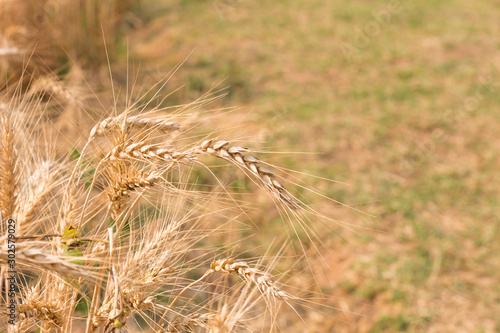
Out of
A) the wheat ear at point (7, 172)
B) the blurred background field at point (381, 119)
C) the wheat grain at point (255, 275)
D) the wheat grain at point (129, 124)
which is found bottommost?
the blurred background field at point (381, 119)

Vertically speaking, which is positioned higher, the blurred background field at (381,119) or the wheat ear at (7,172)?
the wheat ear at (7,172)

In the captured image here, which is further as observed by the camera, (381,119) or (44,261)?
(381,119)

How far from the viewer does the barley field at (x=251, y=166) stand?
0.81 metres

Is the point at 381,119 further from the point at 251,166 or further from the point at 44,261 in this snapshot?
the point at 44,261

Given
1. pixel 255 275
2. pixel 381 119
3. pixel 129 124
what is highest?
pixel 129 124

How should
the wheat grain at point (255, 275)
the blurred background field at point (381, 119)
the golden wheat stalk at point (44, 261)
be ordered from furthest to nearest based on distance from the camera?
the blurred background field at point (381, 119)
the wheat grain at point (255, 275)
the golden wheat stalk at point (44, 261)

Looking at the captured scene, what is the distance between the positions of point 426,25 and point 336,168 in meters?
2.88

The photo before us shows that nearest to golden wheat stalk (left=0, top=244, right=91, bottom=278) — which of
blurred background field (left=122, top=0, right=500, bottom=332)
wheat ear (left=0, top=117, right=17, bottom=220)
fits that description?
wheat ear (left=0, top=117, right=17, bottom=220)

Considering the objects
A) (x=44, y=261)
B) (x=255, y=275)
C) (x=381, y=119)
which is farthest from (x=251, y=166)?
(x=381, y=119)

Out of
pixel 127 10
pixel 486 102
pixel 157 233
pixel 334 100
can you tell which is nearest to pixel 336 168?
pixel 334 100

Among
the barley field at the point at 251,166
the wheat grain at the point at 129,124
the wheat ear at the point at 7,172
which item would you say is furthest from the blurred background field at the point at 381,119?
the wheat ear at the point at 7,172

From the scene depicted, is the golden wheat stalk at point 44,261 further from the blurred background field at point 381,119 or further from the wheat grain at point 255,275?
the blurred background field at point 381,119

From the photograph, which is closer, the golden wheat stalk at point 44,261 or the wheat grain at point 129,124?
the golden wheat stalk at point 44,261

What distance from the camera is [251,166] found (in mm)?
715
